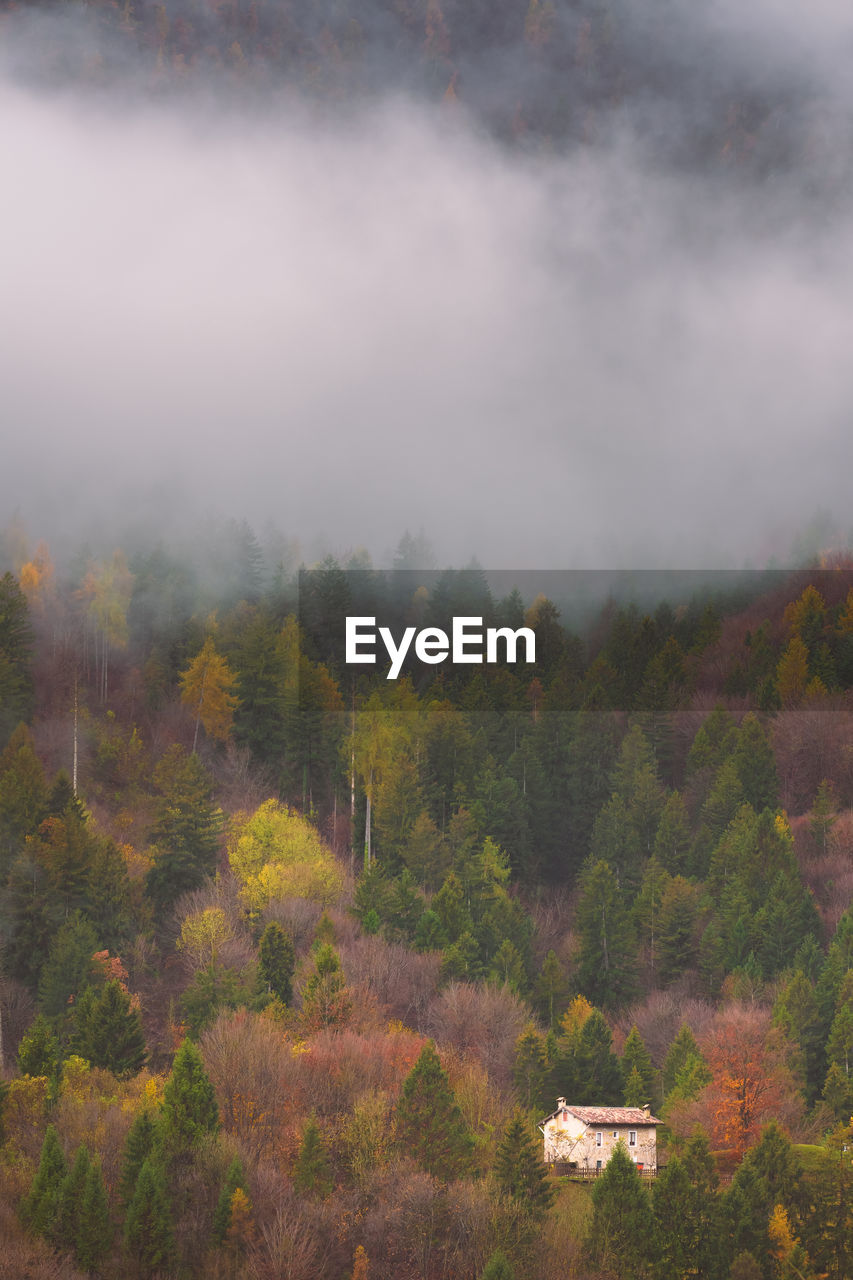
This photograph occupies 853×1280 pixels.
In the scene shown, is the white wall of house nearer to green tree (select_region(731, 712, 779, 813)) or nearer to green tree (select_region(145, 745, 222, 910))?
green tree (select_region(145, 745, 222, 910))

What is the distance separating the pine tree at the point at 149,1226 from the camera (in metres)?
63.8

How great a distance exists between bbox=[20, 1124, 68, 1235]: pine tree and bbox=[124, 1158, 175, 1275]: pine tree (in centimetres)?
340

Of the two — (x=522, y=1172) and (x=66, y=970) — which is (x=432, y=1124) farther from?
(x=66, y=970)

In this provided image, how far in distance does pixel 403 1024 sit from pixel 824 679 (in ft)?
207

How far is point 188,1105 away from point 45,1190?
7.45 metres

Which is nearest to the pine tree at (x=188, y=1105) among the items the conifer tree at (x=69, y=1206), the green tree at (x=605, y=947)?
the conifer tree at (x=69, y=1206)

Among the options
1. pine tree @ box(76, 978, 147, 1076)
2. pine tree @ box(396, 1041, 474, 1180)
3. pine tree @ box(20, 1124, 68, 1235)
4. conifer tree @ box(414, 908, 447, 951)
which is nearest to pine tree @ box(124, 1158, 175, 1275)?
pine tree @ box(20, 1124, 68, 1235)

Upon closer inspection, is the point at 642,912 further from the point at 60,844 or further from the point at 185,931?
the point at 60,844

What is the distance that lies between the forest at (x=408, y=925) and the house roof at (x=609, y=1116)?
1.36 m

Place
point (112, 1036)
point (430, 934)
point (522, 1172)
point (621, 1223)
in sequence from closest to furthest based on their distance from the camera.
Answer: point (621, 1223), point (522, 1172), point (112, 1036), point (430, 934)

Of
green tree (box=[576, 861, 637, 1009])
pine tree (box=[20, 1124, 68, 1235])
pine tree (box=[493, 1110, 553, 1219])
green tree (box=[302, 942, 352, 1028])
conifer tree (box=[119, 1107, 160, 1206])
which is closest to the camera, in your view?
pine tree (box=[20, 1124, 68, 1235])

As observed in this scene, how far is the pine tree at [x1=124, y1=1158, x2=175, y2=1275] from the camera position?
63750 mm

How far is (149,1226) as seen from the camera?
6419 centimetres

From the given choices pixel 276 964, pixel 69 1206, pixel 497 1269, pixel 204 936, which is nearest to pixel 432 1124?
pixel 497 1269
